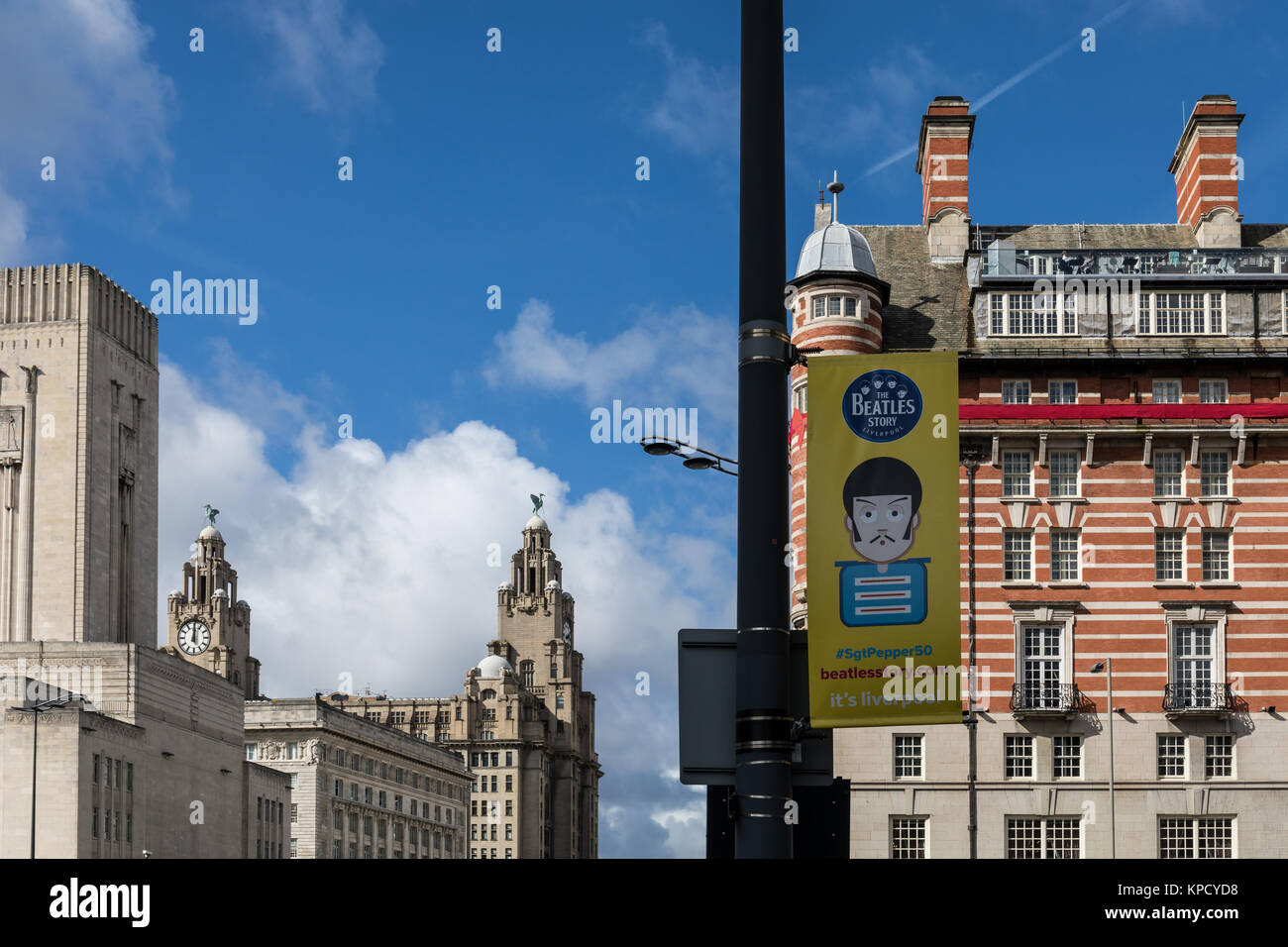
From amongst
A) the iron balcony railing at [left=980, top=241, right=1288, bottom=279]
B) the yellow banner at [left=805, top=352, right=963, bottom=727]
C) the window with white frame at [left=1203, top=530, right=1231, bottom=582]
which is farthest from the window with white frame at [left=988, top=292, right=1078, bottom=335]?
the yellow banner at [left=805, top=352, right=963, bottom=727]

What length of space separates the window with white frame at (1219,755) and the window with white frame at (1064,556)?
26.8 ft

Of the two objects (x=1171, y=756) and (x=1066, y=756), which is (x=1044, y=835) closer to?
(x=1066, y=756)

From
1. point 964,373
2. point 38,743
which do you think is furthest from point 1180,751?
point 38,743

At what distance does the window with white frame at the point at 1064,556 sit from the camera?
66.8 m

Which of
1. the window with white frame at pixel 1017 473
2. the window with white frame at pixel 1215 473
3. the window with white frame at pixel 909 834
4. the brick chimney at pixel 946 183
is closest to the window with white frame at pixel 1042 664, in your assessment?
the window with white frame at pixel 1017 473

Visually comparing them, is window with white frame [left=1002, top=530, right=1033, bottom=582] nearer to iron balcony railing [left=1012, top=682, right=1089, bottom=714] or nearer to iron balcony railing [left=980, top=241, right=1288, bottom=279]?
iron balcony railing [left=1012, top=682, right=1089, bottom=714]

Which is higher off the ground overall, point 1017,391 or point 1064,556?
point 1017,391

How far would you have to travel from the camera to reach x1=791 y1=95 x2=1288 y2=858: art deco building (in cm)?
6444

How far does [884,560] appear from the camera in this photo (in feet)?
36.6

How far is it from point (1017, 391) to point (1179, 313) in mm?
8335

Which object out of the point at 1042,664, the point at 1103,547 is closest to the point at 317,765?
the point at 1042,664
